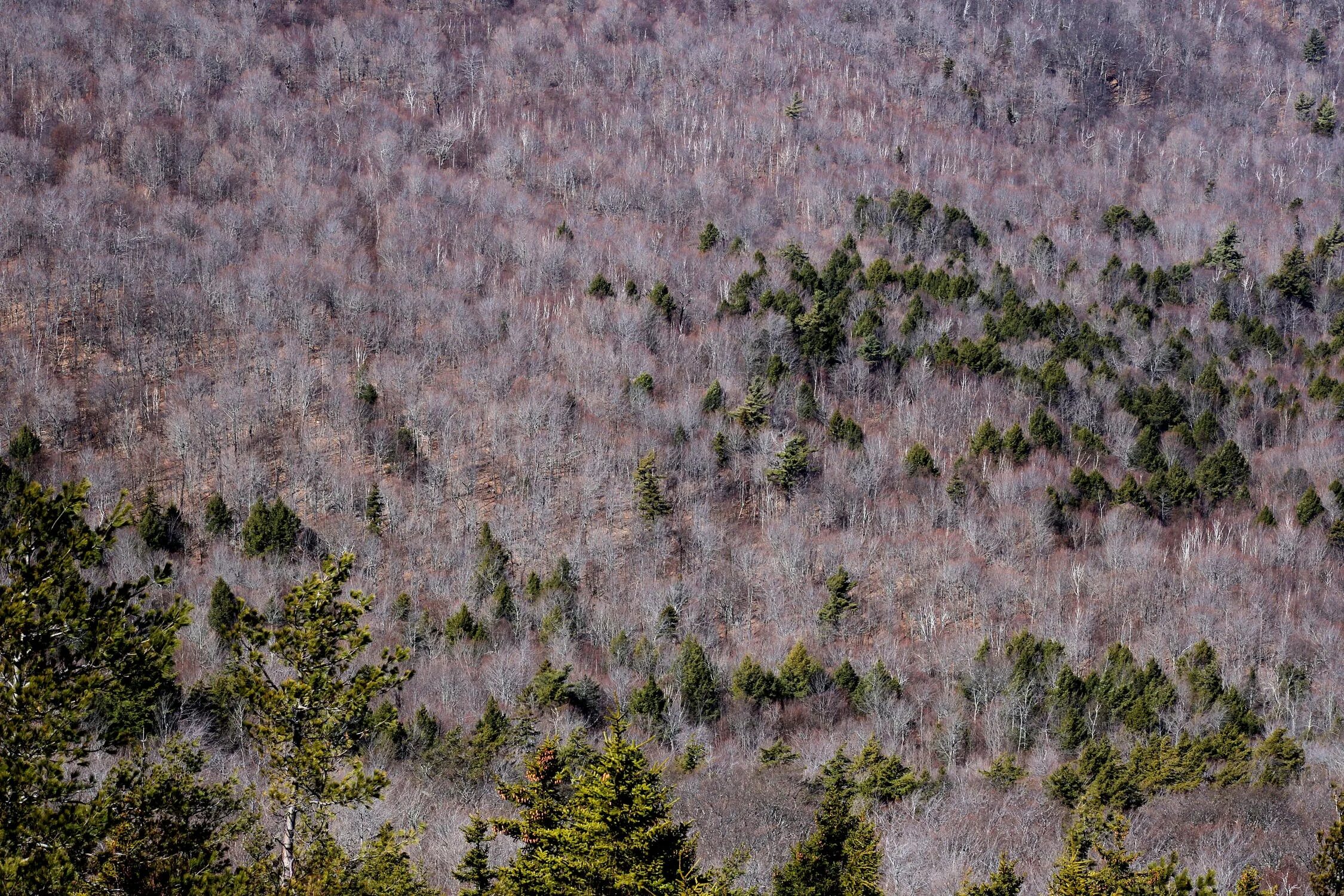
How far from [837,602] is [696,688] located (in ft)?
49.5

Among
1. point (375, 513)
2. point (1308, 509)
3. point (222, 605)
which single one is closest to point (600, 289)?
point (375, 513)

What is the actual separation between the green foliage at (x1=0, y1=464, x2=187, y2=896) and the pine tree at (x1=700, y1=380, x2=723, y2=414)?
7616 cm

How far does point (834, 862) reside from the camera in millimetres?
21859

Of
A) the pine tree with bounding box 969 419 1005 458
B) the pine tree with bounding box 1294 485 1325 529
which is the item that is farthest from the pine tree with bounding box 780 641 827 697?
the pine tree with bounding box 1294 485 1325 529

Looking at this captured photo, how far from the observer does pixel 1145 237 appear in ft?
406

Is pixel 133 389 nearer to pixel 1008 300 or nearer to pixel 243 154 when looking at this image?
pixel 243 154

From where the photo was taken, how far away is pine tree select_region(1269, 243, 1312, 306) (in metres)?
108

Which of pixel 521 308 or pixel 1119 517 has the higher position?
pixel 521 308

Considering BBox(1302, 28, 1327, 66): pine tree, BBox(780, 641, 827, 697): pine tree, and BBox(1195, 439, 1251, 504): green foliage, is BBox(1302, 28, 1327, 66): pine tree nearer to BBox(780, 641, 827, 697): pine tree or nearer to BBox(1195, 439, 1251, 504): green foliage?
BBox(1195, 439, 1251, 504): green foliage

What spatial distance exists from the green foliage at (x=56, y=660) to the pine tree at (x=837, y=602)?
6168cm

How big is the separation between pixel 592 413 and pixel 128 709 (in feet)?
170

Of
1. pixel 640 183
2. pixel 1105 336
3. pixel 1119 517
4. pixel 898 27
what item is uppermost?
pixel 898 27

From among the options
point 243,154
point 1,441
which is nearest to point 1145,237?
point 243,154

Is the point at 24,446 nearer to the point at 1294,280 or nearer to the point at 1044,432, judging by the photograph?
A: the point at 1044,432
